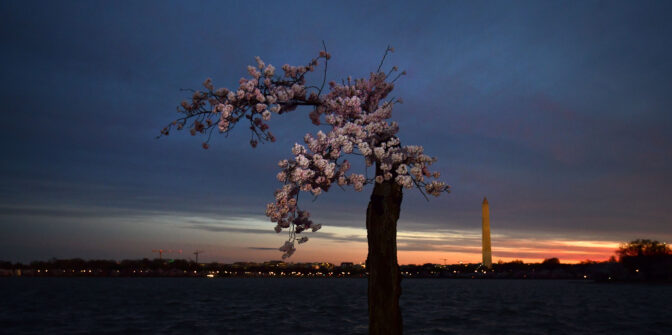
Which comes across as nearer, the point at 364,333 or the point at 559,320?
the point at 364,333

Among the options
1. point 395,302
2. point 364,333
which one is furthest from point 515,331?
point 395,302

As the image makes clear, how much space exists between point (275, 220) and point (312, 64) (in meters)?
3.70

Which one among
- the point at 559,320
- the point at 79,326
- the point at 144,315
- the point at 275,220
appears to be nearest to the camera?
the point at 275,220

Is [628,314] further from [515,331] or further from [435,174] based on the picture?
[435,174]

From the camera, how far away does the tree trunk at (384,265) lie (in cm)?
1283

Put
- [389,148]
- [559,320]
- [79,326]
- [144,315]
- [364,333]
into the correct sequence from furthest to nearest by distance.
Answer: [144,315], [559,320], [79,326], [364,333], [389,148]

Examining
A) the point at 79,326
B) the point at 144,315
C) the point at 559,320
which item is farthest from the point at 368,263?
the point at 144,315

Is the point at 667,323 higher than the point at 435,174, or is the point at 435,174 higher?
the point at 435,174

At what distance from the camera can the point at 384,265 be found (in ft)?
42.2

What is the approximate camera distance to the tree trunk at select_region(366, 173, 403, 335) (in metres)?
A: 12.8

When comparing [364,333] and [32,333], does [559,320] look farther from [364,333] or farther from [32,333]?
[32,333]

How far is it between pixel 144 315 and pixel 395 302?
8929cm

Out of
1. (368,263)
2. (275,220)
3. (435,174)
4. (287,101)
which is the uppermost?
(287,101)

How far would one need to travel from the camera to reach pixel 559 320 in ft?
277
